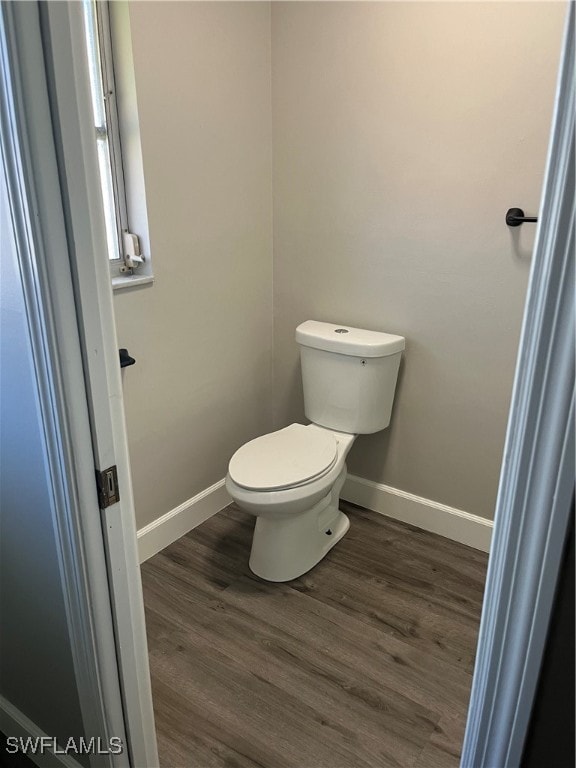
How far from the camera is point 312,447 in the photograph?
221cm

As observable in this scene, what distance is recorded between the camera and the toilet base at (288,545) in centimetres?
212

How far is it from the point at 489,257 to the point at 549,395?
1528 millimetres

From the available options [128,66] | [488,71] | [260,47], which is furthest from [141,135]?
[488,71]

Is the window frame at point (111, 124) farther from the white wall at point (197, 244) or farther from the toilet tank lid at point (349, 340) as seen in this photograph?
the toilet tank lid at point (349, 340)

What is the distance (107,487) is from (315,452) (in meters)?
1.17

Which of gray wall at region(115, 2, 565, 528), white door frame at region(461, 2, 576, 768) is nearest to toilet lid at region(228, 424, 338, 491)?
gray wall at region(115, 2, 565, 528)

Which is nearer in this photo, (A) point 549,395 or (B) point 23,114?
(A) point 549,395

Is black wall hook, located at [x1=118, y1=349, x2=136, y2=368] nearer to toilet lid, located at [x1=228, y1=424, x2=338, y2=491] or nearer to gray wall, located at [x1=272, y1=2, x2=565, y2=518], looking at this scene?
toilet lid, located at [x1=228, y1=424, x2=338, y2=491]

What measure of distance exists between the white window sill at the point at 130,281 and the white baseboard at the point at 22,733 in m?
1.21

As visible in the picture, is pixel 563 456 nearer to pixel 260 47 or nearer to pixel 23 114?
pixel 23 114

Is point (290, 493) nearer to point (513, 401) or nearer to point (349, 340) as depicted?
point (349, 340)

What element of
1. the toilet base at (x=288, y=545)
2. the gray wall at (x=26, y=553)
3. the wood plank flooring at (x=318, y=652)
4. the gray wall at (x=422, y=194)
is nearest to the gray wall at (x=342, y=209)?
the gray wall at (x=422, y=194)

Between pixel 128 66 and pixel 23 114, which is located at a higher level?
pixel 128 66


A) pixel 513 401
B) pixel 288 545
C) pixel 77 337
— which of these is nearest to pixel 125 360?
pixel 288 545
